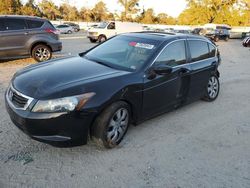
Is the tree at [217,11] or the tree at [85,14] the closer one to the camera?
the tree at [217,11]

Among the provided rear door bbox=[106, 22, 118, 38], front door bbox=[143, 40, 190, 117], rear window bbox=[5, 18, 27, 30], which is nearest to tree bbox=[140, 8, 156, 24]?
rear door bbox=[106, 22, 118, 38]

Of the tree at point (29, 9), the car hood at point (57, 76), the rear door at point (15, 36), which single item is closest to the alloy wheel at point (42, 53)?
the rear door at point (15, 36)

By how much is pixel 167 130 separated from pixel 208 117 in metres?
1.16

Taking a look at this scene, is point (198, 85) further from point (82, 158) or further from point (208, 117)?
point (82, 158)

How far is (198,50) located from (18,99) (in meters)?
3.60

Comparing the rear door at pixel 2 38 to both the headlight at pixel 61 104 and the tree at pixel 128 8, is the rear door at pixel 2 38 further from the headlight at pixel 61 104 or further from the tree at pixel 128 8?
the tree at pixel 128 8

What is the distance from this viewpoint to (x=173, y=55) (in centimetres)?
455

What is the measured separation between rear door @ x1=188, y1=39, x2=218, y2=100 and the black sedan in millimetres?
21

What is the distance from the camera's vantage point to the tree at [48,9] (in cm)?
6269

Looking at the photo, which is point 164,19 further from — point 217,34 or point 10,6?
point 217,34

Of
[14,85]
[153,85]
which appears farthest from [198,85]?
[14,85]

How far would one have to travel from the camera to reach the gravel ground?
301cm

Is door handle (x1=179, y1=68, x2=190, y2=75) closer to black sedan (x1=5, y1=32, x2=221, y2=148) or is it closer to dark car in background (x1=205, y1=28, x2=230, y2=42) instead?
black sedan (x1=5, y1=32, x2=221, y2=148)

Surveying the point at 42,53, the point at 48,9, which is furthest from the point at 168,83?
the point at 48,9
